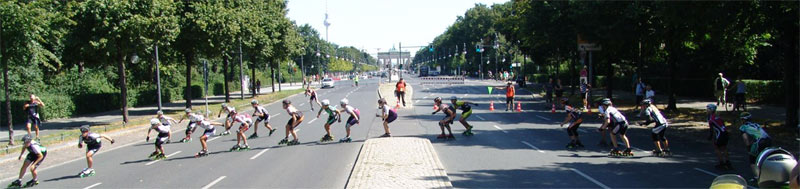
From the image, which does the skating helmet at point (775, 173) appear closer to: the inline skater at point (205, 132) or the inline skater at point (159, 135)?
the inline skater at point (205, 132)

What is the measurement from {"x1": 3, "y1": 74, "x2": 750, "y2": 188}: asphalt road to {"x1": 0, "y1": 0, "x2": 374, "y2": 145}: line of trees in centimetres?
571

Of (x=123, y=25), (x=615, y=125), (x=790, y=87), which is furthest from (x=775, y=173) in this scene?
(x=123, y=25)

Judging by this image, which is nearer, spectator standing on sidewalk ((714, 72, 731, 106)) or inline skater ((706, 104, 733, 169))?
inline skater ((706, 104, 733, 169))

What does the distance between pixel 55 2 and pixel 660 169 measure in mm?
22732

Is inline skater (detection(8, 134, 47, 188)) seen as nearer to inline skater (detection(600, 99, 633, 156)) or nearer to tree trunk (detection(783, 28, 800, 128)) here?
inline skater (detection(600, 99, 633, 156))

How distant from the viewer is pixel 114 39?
25625mm

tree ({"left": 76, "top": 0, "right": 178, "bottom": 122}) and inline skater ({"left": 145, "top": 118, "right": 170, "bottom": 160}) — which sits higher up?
tree ({"left": 76, "top": 0, "right": 178, "bottom": 122})

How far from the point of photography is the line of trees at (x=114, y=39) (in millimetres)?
20625

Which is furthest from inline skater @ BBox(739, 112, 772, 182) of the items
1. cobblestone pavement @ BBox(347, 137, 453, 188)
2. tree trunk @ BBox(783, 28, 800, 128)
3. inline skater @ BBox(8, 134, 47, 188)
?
inline skater @ BBox(8, 134, 47, 188)

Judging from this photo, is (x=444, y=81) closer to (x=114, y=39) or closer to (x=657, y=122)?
(x=114, y=39)

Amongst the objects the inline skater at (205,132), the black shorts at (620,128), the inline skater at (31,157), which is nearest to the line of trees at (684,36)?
the black shorts at (620,128)

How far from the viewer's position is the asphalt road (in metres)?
11.7

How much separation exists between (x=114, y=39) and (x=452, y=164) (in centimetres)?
1832

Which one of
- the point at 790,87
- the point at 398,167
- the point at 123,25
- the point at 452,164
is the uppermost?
the point at 123,25
